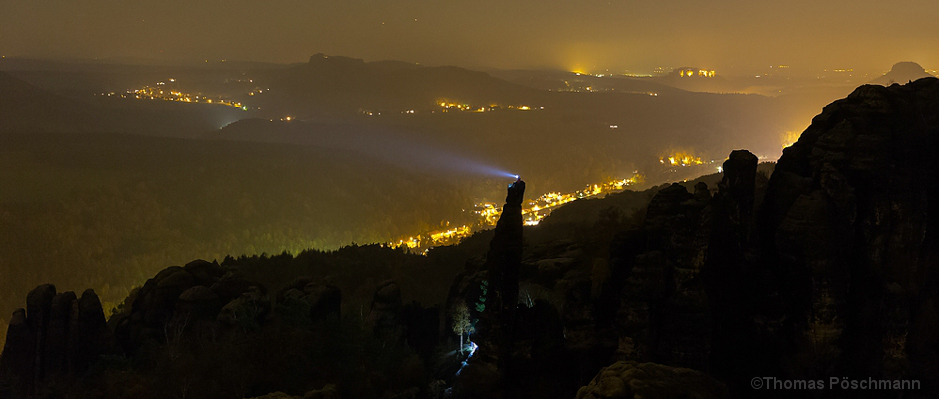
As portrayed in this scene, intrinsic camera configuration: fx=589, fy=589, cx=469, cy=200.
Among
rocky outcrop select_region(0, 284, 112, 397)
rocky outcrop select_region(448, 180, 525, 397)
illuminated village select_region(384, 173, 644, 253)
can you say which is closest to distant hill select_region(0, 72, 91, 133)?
illuminated village select_region(384, 173, 644, 253)

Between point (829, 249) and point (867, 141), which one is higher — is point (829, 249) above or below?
below

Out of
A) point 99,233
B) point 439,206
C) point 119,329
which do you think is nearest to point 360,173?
point 439,206

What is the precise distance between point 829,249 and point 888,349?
10.3ft

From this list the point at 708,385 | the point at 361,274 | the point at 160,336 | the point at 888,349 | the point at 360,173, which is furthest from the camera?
the point at 360,173

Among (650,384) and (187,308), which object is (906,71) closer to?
(650,384)

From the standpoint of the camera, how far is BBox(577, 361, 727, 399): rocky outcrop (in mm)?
11953

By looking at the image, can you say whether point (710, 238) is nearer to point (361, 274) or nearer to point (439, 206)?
point (361, 274)

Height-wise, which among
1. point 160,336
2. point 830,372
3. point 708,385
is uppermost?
point 708,385

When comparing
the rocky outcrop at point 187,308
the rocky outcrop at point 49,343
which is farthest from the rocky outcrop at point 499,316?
the rocky outcrop at point 49,343

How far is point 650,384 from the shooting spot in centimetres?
1231

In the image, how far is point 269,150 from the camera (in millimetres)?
120562

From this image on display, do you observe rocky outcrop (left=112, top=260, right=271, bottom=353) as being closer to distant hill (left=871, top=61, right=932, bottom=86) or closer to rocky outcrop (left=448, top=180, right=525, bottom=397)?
rocky outcrop (left=448, top=180, right=525, bottom=397)

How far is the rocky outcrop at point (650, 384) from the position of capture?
11953 millimetres

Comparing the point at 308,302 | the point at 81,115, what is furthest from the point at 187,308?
the point at 81,115
